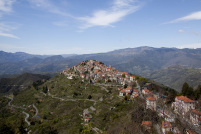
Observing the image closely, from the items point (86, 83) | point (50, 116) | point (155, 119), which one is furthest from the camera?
point (86, 83)

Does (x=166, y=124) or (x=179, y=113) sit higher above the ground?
(x=166, y=124)

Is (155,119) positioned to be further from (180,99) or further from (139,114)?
(180,99)

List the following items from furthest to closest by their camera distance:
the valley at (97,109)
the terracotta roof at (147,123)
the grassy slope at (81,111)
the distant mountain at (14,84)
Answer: the distant mountain at (14,84) → the grassy slope at (81,111) → the valley at (97,109) → the terracotta roof at (147,123)

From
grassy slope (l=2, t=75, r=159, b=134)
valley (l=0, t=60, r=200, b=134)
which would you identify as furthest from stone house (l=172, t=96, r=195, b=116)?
grassy slope (l=2, t=75, r=159, b=134)

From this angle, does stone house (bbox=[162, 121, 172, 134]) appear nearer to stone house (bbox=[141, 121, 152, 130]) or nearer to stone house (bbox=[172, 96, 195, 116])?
stone house (bbox=[141, 121, 152, 130])

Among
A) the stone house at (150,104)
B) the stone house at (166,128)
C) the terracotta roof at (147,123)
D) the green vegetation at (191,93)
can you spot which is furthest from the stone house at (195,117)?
the green vegetation at (191,93)

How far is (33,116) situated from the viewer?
65250 mm

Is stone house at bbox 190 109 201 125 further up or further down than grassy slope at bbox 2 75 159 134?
further up

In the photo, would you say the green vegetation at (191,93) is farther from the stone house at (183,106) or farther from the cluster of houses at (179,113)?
the stone house at (183,106)

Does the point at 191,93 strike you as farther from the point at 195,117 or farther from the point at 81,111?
the point at 81,111

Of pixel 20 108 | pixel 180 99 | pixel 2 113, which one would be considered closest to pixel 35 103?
pixel 20 108

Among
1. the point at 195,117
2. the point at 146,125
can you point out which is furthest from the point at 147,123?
the point at 195,117

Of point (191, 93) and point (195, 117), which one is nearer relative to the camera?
point (195, 117)

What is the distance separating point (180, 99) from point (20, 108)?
257 feet
